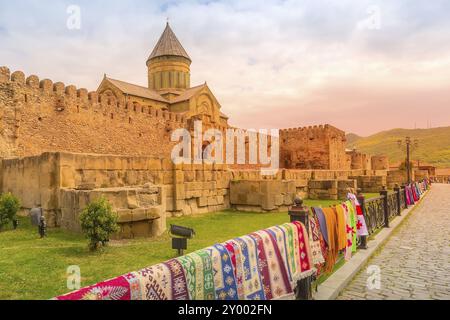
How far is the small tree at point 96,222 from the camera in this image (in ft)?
18.1

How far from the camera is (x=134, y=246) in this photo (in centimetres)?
622

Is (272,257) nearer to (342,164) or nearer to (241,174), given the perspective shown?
(241,174)

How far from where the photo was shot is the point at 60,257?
Answer: 520cm

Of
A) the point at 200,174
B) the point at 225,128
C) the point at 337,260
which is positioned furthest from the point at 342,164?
the point at 337,260

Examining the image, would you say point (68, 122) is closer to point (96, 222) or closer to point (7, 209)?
point (7, 209)

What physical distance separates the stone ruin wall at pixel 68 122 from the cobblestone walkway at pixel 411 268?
52.7 ft

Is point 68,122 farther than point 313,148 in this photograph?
No

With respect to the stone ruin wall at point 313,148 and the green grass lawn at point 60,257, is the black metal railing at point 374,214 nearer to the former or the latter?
the green grass lawn at point 60,257

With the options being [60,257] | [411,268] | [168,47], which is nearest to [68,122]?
[60,257]

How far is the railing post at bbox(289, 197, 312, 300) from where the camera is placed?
12.5 feet

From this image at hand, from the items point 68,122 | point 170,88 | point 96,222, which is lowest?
point 96,222

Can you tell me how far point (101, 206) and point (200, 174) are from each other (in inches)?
250

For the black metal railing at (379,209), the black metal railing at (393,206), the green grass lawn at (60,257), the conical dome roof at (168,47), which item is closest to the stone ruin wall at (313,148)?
the conical dome roof at (168,47)

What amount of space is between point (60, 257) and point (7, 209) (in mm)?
3498
